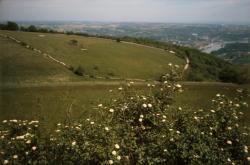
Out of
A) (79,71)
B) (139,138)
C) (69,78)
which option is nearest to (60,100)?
(139,138)

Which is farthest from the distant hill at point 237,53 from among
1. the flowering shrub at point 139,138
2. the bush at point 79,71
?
the flowering shrub at point 139,138

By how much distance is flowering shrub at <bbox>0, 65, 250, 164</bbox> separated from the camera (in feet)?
18.6

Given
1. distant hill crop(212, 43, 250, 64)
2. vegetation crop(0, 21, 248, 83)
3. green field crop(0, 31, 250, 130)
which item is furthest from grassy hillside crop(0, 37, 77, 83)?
distant hill crop(212, 43, 250, 64)

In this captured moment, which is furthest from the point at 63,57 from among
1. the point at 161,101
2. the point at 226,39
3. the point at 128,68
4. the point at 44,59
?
the point at 226,39

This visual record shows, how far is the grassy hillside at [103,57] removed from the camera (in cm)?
4719

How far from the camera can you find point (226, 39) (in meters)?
177

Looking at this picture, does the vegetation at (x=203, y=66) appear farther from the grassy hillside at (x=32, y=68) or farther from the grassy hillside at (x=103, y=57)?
the grassy hillside at (x=32, y=68)

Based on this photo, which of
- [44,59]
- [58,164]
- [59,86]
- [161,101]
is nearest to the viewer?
[58,164]

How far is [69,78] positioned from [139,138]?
31.6 m

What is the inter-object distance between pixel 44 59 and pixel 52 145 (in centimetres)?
3752

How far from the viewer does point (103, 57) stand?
54375 mm

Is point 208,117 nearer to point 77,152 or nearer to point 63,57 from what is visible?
point 77,152

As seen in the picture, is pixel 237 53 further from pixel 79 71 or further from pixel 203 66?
pixel 79 71

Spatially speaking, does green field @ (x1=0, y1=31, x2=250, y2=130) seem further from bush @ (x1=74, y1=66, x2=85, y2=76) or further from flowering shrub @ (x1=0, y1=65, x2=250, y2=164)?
bush @ (x1=74, y1=66, x2=85, y2=76)
